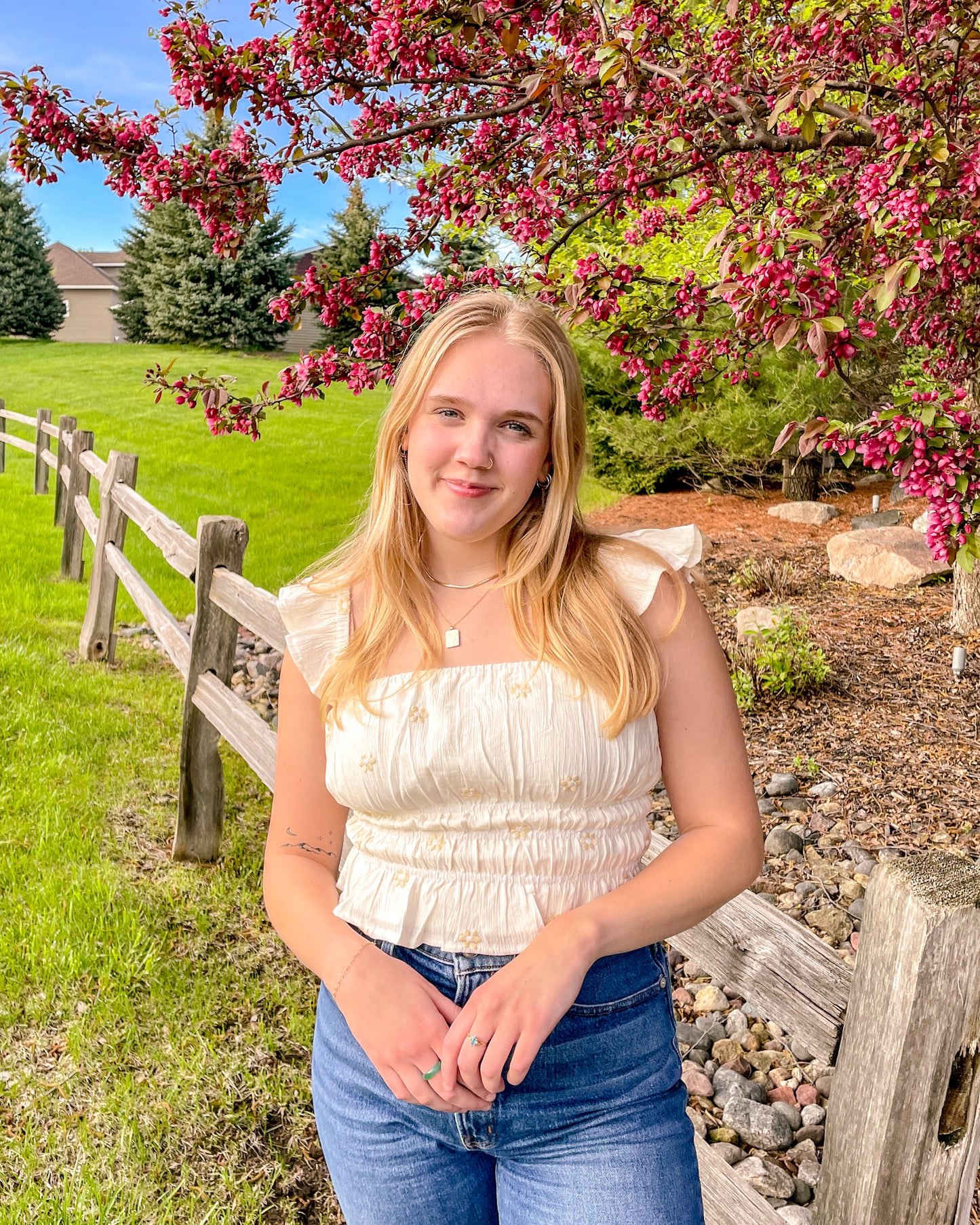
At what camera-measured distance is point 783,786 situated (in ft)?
14.8

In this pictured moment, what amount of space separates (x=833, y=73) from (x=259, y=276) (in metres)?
29.7

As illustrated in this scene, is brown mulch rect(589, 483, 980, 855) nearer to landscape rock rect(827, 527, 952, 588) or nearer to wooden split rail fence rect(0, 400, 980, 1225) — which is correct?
landscape rock rect(827, 527, 952, 588)

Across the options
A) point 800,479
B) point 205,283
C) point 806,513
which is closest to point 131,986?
point 806,513

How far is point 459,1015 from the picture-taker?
1.36m

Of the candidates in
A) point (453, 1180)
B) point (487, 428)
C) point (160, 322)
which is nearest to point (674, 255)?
point (487, 428)

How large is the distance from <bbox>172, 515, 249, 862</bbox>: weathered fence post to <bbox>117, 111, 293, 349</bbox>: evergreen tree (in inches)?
1071

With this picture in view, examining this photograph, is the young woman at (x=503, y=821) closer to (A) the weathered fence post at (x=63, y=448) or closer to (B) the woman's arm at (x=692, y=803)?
(B) the woman's arm at (x=692, y=803)

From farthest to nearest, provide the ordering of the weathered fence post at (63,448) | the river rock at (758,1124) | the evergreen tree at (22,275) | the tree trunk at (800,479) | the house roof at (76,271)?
the house roof at (76,271)
the evergreen tree at (22,275)
the tree trunk at (800,479)
the weathered fence post at (63,448)
the river rock at (758,1124)

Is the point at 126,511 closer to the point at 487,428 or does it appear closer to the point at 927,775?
the point at 927,775

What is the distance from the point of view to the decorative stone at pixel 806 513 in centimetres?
1001

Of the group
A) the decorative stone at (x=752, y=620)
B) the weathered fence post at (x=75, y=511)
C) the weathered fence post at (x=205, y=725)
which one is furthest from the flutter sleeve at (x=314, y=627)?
the weathered fence post at (x=75, y=511)

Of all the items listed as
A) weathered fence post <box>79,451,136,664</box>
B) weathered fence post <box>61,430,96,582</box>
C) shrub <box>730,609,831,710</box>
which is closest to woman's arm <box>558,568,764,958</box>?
shrub <box>730,609,831,710</box>

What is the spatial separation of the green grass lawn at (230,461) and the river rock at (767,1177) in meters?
3.53

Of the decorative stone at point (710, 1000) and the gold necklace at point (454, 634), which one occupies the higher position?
the gold necklace at point (454, 634)
